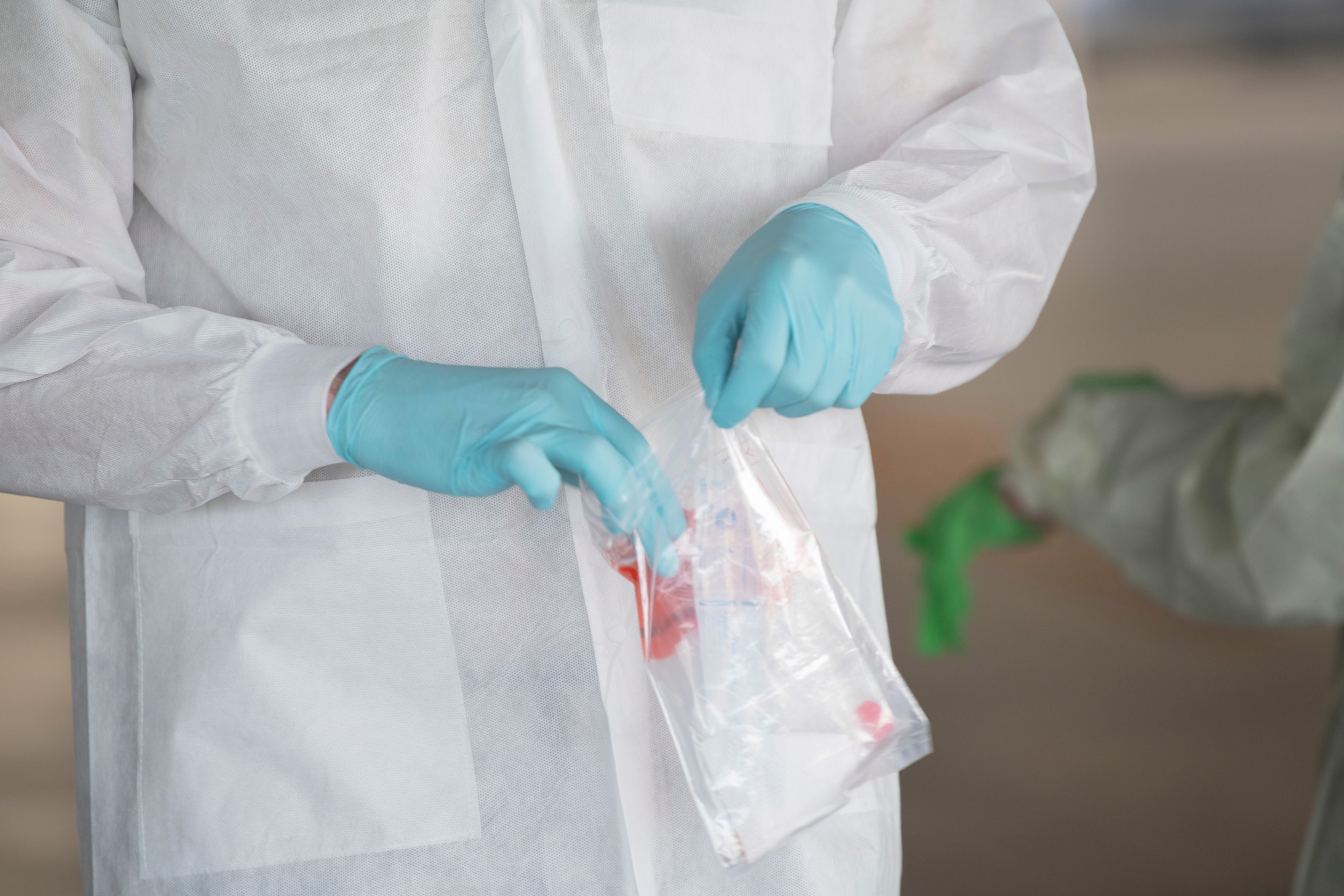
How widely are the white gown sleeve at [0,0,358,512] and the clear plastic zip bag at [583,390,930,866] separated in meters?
0.23

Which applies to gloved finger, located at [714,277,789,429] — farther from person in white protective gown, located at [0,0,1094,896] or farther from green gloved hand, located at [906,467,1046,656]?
green gloved hand, located at [906,467,1046,656]

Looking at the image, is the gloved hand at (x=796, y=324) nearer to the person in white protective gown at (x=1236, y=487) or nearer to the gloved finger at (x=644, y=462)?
the gloved finger at (x=644, y=462)

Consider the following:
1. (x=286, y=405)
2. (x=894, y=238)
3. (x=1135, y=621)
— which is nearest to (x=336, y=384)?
(x=286, y=405)

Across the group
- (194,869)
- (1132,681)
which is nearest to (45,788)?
(194,869)

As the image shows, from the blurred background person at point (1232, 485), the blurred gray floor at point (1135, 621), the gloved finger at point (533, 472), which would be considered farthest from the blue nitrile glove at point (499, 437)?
the blurred gray floor at point (1135, 621)

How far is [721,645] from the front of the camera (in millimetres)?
650

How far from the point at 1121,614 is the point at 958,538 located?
1128 mm

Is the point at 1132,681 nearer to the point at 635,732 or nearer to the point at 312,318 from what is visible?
the point at 635,732

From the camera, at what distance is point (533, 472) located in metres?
0.61

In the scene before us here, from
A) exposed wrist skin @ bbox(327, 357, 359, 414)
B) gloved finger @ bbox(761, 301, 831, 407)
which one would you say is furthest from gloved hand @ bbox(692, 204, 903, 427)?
exposed wrist skin @ bbox(327, 357, 359, 414)

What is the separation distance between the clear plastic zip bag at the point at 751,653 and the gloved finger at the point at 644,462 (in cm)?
2

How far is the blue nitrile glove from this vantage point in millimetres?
619

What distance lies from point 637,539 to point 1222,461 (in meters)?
0.98

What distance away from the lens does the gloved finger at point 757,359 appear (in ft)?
2.09
